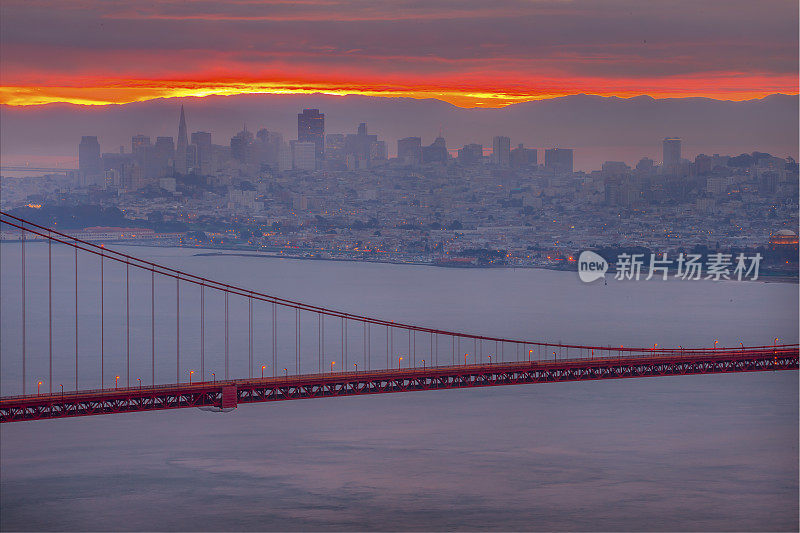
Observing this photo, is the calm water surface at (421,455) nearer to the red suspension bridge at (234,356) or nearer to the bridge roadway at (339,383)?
the red suspension bridge at (234,356)

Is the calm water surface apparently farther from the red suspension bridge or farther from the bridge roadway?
the bridge roadway

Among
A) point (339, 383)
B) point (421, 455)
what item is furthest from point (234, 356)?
point (339, 383)

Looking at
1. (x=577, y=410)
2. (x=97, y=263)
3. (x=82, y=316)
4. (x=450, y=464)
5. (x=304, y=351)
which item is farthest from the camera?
(x=97, y=263)

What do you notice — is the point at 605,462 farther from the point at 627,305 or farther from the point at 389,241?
the point at 389,241

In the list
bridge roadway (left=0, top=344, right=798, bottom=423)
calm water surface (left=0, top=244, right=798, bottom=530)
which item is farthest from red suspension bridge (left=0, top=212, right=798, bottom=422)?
calm water surface (left=0, top=244, right=798, bottom=530)

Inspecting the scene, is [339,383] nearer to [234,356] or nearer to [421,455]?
[421,455]

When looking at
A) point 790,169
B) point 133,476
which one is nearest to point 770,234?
point 790,169
